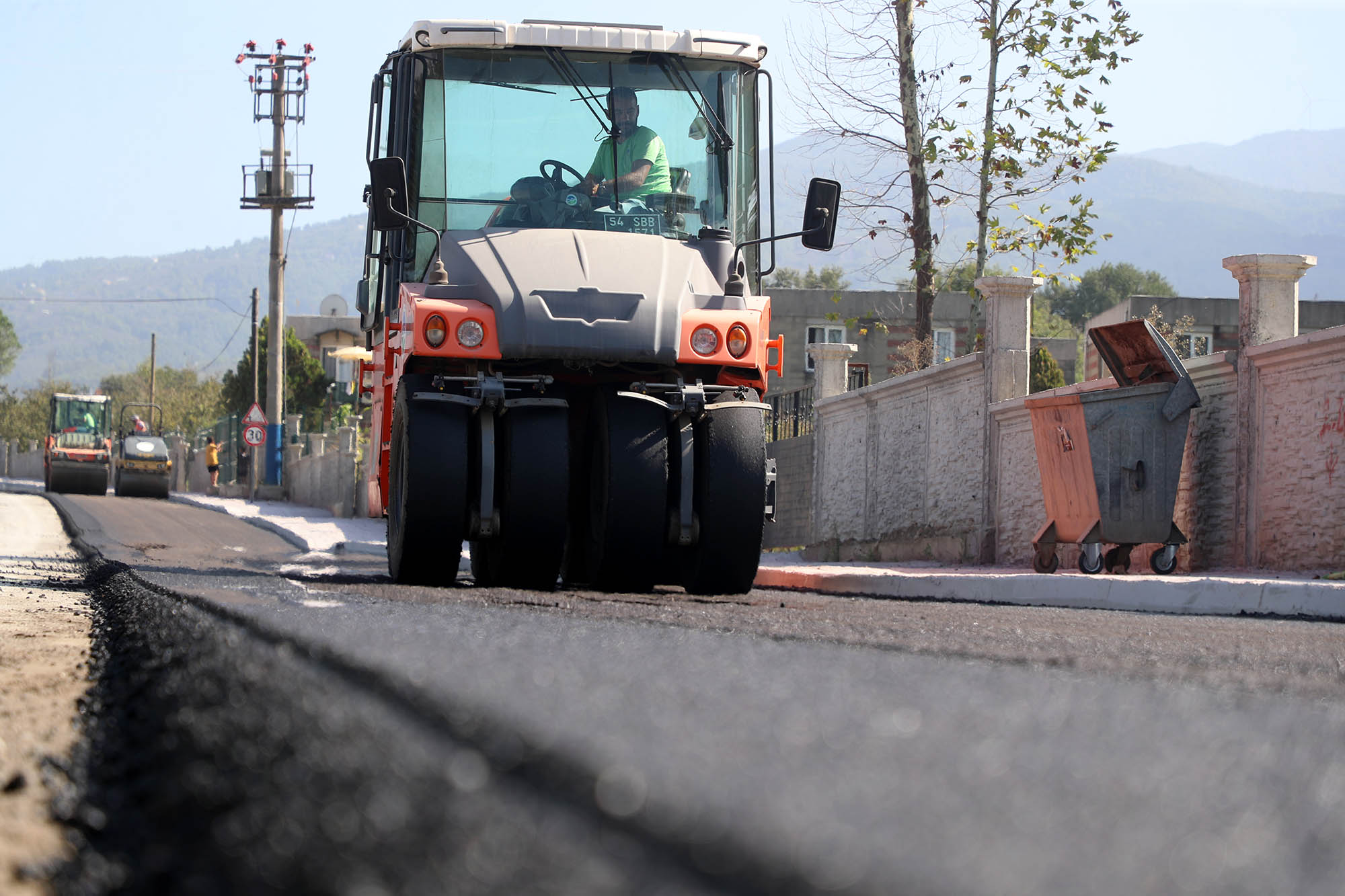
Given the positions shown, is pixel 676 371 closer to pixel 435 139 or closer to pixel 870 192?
pixel 435 139

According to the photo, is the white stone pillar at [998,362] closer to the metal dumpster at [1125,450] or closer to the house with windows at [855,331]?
the metal dumpster at [1125,450]

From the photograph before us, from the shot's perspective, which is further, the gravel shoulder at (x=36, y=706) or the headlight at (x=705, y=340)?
the headlight at (x=705, y=340)

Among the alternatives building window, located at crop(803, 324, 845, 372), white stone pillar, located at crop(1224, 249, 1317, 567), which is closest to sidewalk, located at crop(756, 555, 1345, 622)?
white stone pillar, located at crop(1224, 249, 1317, 567)

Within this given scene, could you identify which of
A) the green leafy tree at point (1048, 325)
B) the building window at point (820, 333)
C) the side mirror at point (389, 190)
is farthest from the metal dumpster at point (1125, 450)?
the green leafy tree at point (1048, 325)

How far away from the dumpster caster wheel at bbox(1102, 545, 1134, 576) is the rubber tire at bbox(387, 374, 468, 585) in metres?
6.84

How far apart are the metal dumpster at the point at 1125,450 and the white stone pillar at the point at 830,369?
24.7 ft

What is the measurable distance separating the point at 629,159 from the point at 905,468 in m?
9.26

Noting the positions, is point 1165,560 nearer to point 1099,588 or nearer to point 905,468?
point 1099,588

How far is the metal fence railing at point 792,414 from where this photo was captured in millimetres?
20938

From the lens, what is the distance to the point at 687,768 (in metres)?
1.68

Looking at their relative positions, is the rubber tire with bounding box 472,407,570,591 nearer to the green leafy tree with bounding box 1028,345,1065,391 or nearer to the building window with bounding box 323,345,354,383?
the green leafy tree with bounding box 1028,345,1065,391

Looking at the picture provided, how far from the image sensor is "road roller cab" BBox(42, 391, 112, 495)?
4228 centimetres

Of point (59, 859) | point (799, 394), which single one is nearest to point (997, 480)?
point (799, 394)

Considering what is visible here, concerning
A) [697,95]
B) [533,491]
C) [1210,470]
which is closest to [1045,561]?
[1210,470]
